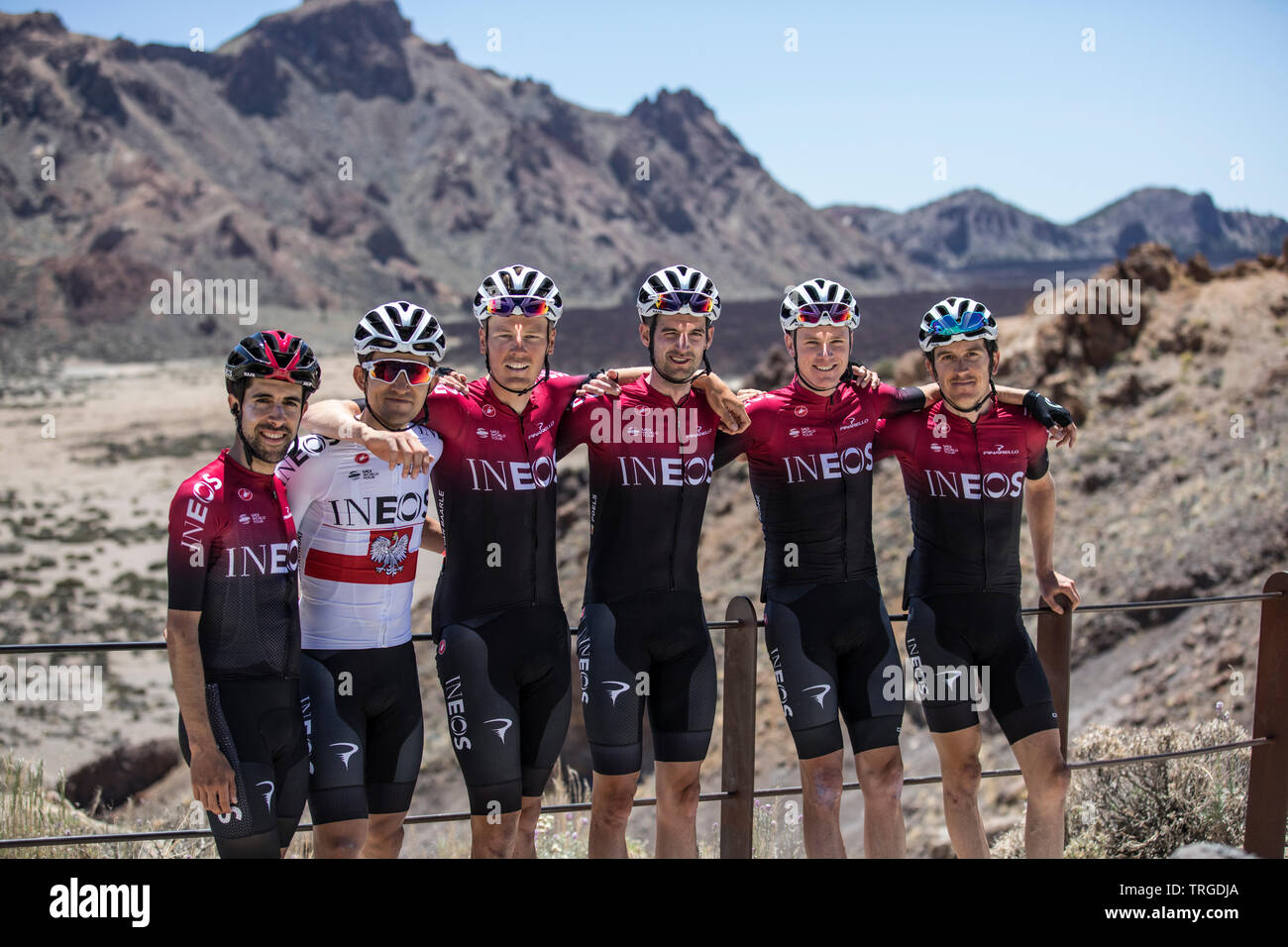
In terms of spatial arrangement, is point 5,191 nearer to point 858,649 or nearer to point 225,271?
point 225,271

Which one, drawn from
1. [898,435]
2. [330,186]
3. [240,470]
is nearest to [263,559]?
[240,470]

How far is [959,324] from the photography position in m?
5.86

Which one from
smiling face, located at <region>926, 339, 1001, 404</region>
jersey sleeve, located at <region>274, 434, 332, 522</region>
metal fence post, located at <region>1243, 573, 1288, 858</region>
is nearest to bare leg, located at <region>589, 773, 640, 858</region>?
jersey sleeve, located at <region>274, 434, 332, 522</region>

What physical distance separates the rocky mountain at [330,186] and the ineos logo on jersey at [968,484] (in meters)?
98.2

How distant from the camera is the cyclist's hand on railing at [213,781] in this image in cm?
418

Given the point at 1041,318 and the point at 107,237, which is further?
the point at 107,237

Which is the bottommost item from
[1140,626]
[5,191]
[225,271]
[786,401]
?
[1140,626]

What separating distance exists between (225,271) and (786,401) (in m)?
112

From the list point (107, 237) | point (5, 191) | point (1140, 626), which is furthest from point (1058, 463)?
point (5, 191)

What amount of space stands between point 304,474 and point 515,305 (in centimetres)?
129

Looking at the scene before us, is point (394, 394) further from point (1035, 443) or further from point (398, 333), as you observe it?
point (1035, 443)

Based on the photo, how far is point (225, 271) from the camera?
354 feet

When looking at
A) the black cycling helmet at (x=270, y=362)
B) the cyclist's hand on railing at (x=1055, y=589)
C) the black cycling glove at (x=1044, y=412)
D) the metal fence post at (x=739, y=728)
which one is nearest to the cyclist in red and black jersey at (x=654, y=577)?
the metal fence post at (x=739, y=728)

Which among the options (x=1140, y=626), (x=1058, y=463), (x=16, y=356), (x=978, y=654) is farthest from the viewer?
(x=16, y=356)
